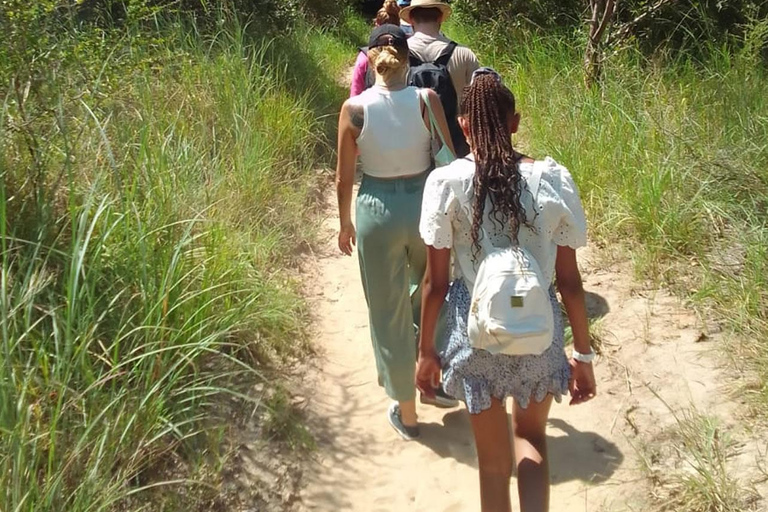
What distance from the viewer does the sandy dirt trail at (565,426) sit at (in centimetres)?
315

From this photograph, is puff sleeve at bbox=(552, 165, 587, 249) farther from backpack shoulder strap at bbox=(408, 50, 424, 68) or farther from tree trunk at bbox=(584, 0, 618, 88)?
tree trunk at bbox=(584, 0, 618, 88)

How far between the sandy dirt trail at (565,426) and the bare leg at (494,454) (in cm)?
72

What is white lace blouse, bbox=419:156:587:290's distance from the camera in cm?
220

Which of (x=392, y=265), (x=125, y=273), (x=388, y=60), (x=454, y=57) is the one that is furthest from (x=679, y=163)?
(x=125, y=273)

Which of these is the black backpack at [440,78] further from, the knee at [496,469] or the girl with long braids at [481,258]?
the knee at [496,469]

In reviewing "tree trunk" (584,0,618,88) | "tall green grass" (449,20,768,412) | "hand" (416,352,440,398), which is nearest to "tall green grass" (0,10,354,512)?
"hand" (416,352,440,398)

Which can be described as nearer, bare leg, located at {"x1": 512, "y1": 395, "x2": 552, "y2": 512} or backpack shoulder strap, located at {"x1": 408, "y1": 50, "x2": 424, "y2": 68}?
bare leg, located at {"x1": 512, "y1": 395, "x2": 552, "y2": 512}

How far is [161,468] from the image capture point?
9.19ft

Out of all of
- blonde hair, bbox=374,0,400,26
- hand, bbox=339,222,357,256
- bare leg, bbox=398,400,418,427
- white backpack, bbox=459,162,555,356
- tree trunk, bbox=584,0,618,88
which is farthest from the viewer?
tree trunk, bbox=584,0,618,88

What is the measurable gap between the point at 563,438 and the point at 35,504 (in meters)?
2.22

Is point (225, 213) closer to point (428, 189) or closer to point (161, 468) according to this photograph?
point (161, 468)

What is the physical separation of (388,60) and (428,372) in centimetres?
126

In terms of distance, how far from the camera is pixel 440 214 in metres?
2.24

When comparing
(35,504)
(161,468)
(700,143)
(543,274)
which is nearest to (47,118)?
(161,468)
